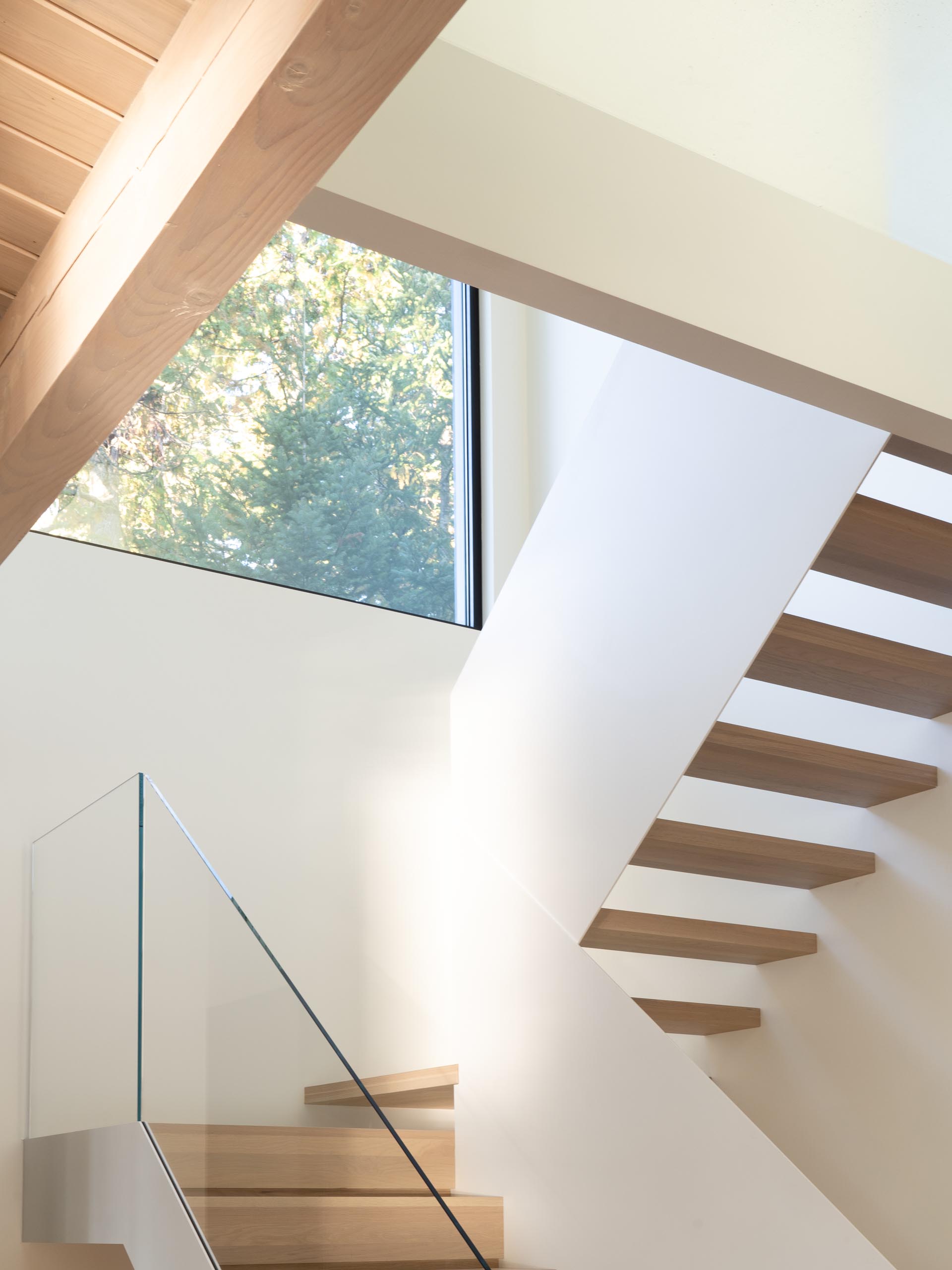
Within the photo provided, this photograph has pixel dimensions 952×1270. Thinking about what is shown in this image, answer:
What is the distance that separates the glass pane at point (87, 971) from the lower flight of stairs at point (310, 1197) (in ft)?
1.20

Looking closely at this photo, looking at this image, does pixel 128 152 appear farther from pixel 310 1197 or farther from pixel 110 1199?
pixel 110 1199

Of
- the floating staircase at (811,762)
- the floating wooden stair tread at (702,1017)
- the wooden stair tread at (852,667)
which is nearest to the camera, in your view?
the floating staircase at (811,762)

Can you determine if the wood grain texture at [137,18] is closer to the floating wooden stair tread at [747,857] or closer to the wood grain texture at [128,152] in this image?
the wood grain texture at [128,152]

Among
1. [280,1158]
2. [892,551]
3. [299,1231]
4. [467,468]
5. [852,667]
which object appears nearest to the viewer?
[299,1231]

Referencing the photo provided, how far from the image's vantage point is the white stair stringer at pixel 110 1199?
258 centimetres

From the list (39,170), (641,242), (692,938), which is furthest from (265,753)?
(39,170)

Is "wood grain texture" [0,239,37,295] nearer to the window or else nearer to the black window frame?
the window

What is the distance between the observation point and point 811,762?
3275 millimetres

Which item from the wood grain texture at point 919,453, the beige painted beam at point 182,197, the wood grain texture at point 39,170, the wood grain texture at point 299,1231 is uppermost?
the wood grain texture at point 919,453

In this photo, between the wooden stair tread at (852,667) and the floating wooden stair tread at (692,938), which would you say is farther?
the floating wooden stair tread at (692,938)

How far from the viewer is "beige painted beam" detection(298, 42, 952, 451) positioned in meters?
1.96

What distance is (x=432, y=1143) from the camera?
3.92 m

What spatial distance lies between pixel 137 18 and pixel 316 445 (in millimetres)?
3641

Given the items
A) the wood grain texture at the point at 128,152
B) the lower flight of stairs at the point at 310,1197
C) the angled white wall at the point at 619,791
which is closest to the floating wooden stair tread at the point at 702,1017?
the angled white wall at the point at 619,791
